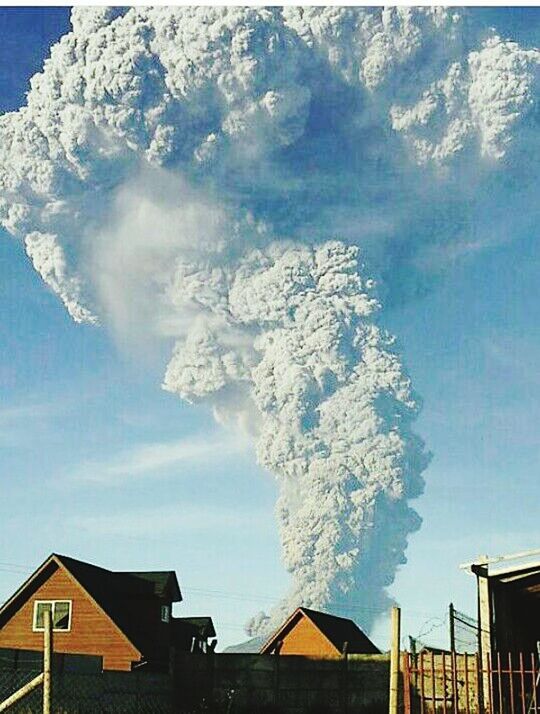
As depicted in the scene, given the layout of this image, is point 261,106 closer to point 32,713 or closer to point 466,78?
point 466,78

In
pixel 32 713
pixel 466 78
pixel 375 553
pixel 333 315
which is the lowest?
pixel 32 713

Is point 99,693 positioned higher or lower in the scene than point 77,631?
lower

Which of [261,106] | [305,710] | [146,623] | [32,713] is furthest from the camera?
[261,106]

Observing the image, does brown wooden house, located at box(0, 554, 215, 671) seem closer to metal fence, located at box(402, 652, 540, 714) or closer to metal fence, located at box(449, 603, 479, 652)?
metal fence, located at box(402, 652, 540, 714)

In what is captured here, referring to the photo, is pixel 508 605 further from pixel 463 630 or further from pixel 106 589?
pixel 106 589

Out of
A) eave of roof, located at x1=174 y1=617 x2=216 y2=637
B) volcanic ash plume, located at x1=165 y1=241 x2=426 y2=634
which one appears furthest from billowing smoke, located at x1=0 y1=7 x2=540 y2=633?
eave of roof, located at x1=174 y1=617 x2=216 y2=637

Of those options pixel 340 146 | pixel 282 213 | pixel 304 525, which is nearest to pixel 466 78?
pixel 340 146

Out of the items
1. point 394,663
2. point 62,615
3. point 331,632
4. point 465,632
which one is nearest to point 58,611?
point 62,615
